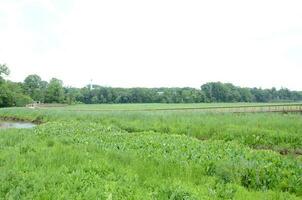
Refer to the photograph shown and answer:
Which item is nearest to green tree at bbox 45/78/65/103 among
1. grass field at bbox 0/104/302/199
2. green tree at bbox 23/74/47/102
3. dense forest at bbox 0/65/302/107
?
dense forest at bbox 0/65/302/107

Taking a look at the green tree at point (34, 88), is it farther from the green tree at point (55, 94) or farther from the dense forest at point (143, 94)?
the green tree at point (55, 94)

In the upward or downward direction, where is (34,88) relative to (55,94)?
upward

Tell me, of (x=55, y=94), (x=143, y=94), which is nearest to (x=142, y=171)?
(x=55, y=94)

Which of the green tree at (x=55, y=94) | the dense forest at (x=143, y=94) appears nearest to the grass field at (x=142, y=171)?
the green tree at (x=55, y=94)

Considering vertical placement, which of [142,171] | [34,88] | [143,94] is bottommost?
[142,171]

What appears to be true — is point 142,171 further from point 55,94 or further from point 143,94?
point 143,94

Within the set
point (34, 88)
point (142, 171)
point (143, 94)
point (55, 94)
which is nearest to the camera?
point (142, 171)

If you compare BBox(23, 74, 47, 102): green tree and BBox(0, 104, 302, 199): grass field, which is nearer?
BBox(0, 104, 302, 199): grass field

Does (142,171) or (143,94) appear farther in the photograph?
(143,94)

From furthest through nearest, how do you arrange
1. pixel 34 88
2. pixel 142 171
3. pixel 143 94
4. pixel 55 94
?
1. pixel 143 94
2. pixel 34 88
3. pixel 55 94
4. pixel 142 171

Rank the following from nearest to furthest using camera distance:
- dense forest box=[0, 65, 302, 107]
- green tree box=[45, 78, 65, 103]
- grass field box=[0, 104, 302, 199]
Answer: grass field box=[0, 104, 302, 199] → green tree box=[45, 78, 65, 103] → dense forest box=[0, 65, 302, 107]

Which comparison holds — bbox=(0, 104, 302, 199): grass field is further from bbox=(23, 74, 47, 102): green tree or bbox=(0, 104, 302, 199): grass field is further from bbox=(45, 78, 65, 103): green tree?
bbox=(23, 74, 47, 102): green tree

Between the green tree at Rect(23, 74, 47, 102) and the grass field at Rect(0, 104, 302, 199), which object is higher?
the green tree at Rect(23, 74, 47, 102)

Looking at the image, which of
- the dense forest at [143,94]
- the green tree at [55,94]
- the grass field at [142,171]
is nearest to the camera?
the grass field at [142,171]
